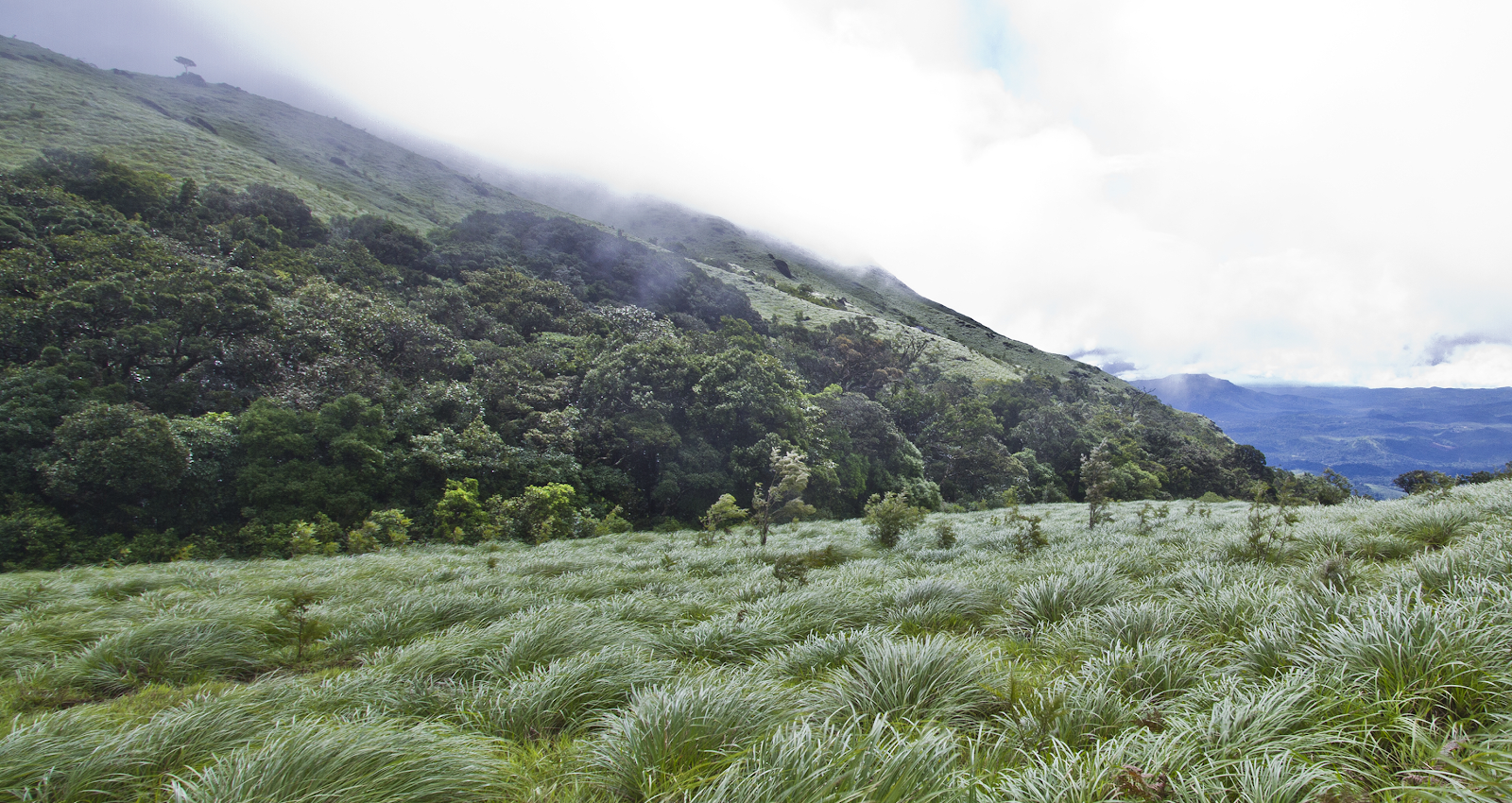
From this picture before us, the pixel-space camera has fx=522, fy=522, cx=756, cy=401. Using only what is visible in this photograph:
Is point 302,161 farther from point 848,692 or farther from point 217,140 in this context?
point 848,692

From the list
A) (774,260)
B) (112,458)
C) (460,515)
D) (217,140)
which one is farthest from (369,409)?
(774,260)

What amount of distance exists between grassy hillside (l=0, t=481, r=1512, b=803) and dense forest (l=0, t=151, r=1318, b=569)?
30.5ft

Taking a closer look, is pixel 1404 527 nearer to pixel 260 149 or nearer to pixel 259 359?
pixel 259 359

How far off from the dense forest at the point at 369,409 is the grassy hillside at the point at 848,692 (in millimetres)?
9311

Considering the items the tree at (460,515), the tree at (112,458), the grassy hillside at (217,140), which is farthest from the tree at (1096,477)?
the grassy hillside at (217,140)

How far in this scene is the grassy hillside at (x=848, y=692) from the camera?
1.95m

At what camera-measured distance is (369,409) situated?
87.3 ft

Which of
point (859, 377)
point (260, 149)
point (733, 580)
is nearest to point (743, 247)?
point (859, 377)

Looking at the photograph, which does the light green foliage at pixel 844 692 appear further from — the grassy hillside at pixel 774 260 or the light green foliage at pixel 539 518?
the grassy hillside at pixel 774 260

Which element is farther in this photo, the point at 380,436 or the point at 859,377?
the point at 859,377

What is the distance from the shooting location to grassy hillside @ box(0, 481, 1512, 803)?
1945 mm

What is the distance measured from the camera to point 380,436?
26188mm

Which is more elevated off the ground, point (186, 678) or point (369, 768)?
point (369, 768)

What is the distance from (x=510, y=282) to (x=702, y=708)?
193 feet
